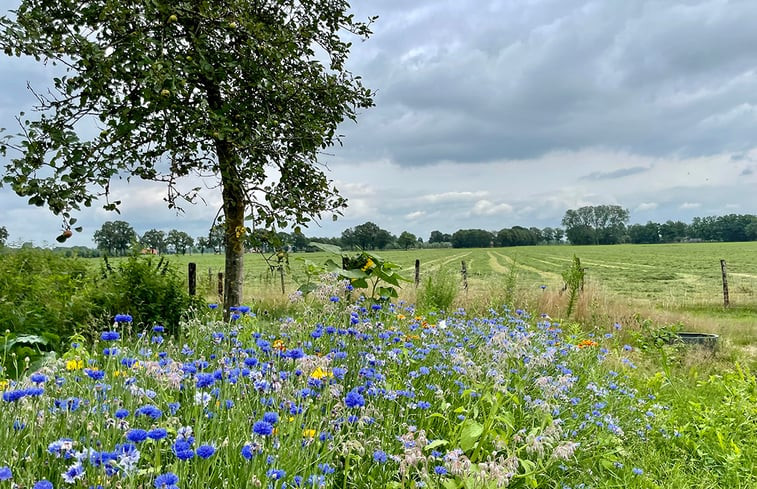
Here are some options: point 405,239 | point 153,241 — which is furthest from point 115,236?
point 405,239

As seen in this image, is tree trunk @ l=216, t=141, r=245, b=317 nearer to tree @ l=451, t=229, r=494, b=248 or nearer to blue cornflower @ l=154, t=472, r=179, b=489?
blue cornflower @ l=154, t=472, r=179, b=489

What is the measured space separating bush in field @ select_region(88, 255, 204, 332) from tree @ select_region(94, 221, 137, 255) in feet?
2.08

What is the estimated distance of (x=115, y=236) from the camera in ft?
26.3

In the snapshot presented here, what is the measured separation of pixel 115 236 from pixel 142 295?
2377mm

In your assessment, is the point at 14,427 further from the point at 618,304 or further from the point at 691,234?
the point at 691,234

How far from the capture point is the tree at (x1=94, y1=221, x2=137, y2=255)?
7.30 meters

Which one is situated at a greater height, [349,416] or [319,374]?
[319,374]

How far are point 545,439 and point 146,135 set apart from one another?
4835 mm

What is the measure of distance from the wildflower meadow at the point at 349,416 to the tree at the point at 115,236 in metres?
3.65

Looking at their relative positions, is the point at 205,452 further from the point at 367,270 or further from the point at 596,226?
the point at 596,226

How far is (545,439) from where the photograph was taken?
2037 mm

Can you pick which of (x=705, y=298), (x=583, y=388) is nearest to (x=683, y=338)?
(x=583, y=388)

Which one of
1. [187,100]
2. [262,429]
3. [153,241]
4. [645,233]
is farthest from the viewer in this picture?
[645,233]

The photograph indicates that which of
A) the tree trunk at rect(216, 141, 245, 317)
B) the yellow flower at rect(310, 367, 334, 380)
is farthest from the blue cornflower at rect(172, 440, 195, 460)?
the tree trunk at rect(216, 141, 245, 317)
